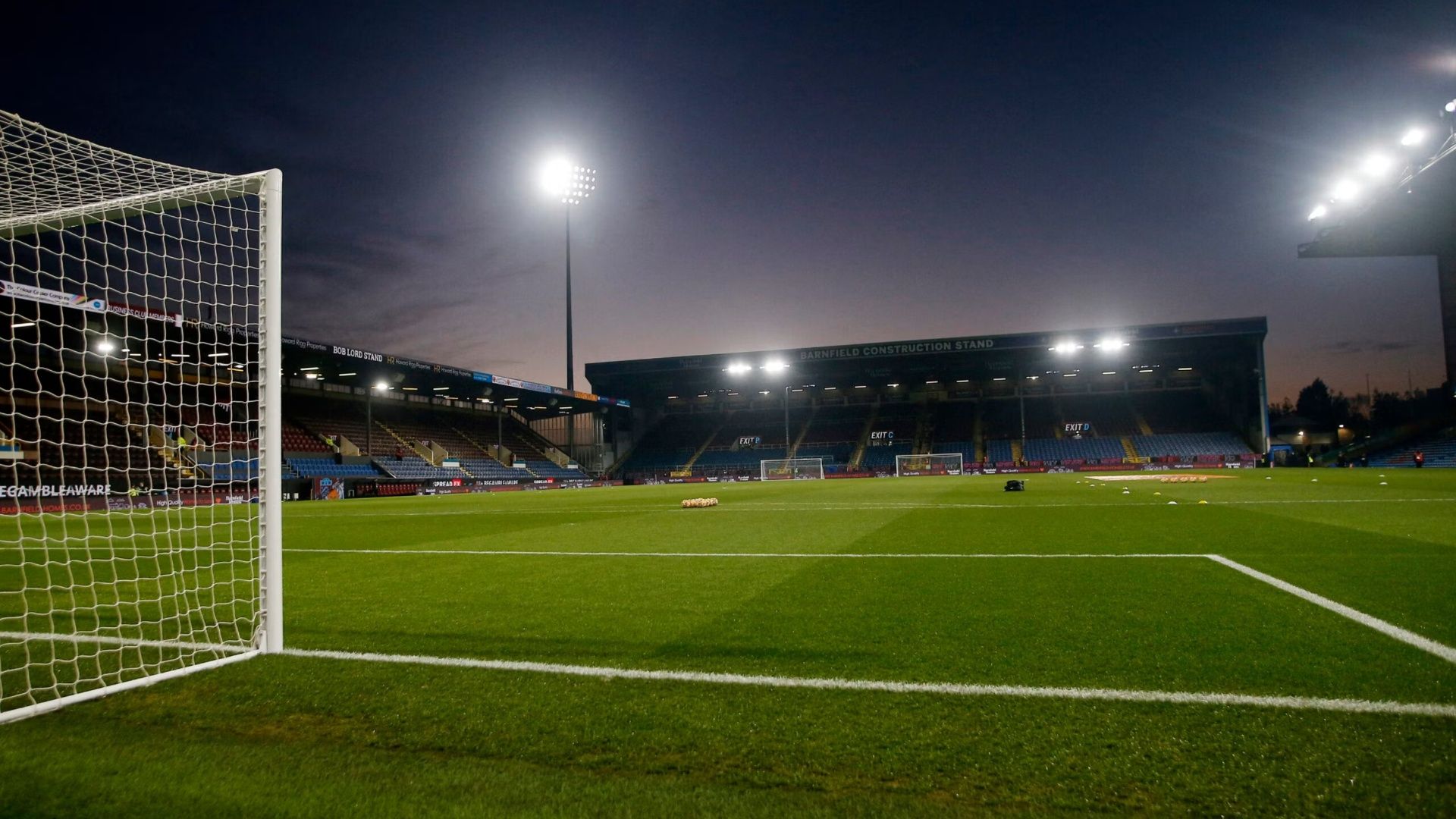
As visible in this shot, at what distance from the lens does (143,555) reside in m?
9.34

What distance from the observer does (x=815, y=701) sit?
2.94 metres

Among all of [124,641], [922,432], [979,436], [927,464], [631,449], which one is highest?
[922,432]

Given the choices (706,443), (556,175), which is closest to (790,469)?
(706,443)

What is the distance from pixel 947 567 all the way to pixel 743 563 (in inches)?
75.1

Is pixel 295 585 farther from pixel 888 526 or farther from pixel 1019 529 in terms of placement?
pixel 1019 529

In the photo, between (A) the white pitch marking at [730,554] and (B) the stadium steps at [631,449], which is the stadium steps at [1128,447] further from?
(A) the white pitch marking at [730,554]

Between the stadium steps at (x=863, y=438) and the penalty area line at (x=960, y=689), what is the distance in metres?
47.3

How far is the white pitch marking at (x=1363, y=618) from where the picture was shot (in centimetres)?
343

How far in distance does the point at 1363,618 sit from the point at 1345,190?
30186 mm

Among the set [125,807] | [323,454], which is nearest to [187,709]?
[125,807]

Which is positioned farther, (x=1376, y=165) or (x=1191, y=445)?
(x=1191, y=445)

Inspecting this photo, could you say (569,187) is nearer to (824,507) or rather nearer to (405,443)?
(405,443)

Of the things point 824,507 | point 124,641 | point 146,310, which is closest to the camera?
point 124,641

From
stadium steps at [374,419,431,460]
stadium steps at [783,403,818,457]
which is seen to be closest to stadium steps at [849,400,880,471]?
stadium steps at [783,403,818,457]
